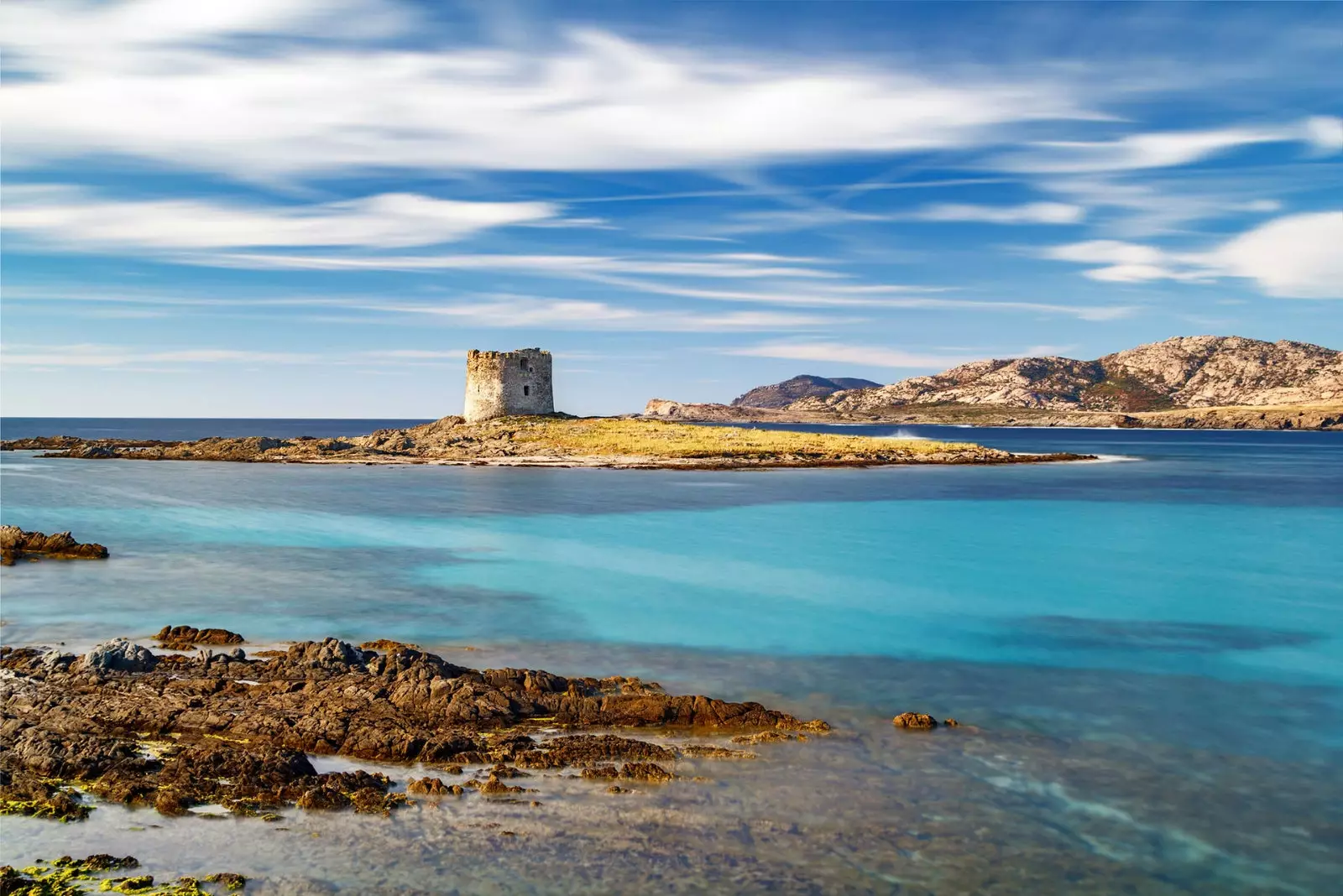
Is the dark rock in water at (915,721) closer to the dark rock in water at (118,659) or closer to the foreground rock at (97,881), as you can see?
the foreground rock at (97,881)

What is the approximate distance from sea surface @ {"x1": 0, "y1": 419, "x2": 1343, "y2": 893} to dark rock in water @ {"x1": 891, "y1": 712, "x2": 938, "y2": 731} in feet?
0.91

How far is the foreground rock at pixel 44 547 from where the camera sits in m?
19.8

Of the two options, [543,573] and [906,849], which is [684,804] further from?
[543,573]

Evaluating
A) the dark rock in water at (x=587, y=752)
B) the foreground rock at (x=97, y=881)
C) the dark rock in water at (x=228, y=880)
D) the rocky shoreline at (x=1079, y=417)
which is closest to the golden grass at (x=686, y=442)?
the dark rock in water at (x=587, y=752)

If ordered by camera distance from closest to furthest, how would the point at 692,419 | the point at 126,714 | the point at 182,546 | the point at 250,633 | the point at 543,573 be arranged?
the point at 126,714, the point at 250,633, the point at 543,573, the point at 182,546, the point at 692,419

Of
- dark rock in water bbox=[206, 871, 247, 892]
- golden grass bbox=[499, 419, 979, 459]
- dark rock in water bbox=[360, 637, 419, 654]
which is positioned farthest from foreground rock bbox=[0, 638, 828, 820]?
golden grass bbox=[499, 419, 979, 459]

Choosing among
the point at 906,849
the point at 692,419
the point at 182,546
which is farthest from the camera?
the point at 692,419

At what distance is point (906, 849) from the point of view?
267 inches

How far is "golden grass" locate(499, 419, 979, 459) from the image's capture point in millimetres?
51062

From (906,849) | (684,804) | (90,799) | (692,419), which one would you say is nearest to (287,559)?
(90,799)

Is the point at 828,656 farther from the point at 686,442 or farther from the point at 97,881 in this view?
the point at 686,442

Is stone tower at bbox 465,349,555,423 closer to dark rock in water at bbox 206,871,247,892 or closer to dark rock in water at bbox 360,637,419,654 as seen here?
dark rock in water at bbox 360,637,419,654

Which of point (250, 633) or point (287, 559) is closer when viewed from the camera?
point (250, 633)

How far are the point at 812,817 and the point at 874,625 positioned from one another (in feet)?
26.4
